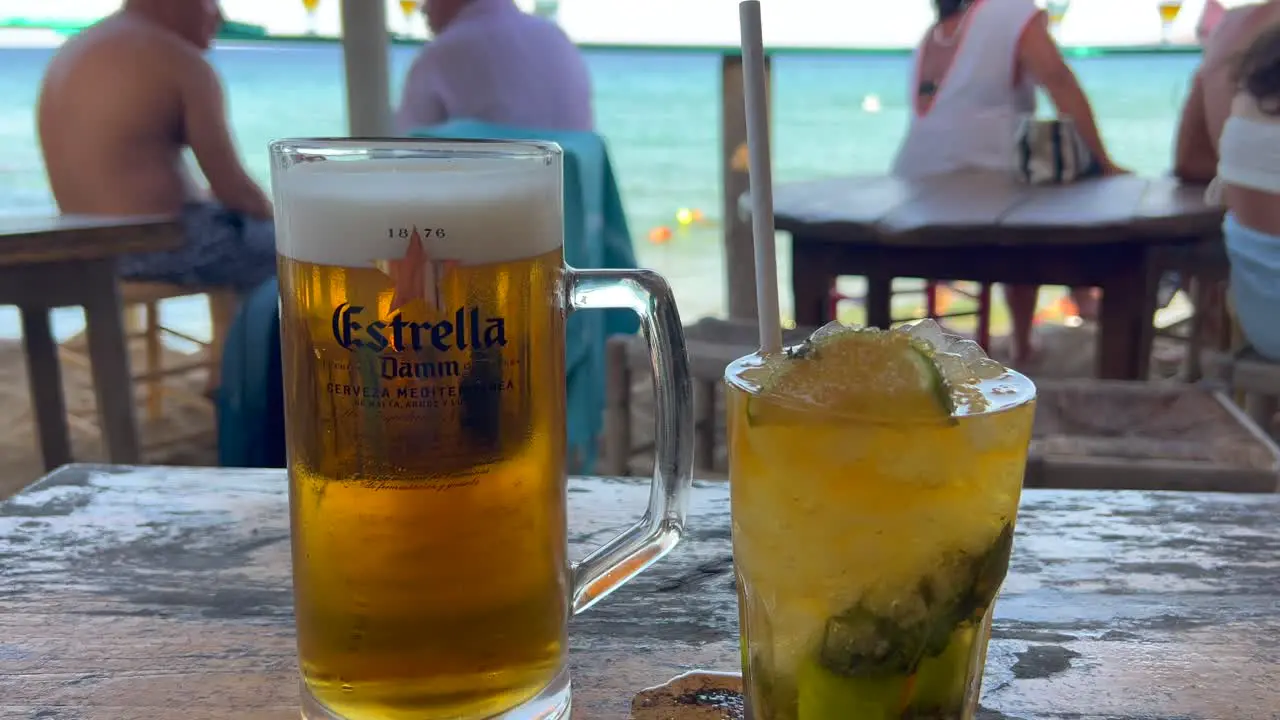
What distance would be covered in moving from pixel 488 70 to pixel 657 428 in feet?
8.26

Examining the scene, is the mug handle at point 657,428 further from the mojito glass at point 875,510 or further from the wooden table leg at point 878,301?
the wooden table leg at point 878,301

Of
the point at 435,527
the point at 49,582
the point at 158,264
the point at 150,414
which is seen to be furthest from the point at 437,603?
the point at 150,414

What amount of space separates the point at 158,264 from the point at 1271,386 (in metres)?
3.11

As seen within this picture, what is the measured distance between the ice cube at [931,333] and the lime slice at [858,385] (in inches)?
1.1

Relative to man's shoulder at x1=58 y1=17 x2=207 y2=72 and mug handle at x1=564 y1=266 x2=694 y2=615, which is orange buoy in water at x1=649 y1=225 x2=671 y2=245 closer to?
man's shoulder at x1=58 y1=17 x2=207 y2=72

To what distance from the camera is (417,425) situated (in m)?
0.56

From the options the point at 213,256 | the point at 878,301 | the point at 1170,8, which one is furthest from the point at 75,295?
the point at 1170,8

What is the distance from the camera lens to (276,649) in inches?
28.9

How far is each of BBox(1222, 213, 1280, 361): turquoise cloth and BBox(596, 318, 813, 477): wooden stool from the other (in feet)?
3.86

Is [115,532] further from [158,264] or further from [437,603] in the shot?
[158,264]

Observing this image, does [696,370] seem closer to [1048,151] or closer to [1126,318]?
[1126,318]

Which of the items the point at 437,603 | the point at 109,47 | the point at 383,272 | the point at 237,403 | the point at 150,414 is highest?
the point at 109,47

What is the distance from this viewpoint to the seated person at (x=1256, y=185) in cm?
241

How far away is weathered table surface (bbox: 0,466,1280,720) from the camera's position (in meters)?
0.67
